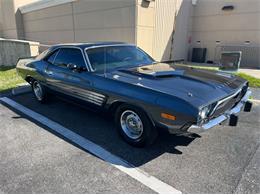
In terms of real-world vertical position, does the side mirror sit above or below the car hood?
above

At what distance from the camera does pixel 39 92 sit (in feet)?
17.4

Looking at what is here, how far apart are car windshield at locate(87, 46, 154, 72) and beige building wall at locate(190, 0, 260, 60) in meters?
9.40

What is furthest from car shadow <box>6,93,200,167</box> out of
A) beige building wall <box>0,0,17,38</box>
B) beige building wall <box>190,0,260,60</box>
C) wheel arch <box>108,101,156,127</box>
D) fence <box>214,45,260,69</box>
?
beige building wall <box>0,0,17,38</box>

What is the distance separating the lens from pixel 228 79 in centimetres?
348

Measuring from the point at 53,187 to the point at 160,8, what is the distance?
362 inches

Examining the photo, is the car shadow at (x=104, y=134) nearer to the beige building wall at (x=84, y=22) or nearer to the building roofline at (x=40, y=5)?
the beige building wall at (x=84, y=22)

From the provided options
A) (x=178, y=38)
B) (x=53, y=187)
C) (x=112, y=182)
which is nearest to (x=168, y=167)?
(x=112, y=182)

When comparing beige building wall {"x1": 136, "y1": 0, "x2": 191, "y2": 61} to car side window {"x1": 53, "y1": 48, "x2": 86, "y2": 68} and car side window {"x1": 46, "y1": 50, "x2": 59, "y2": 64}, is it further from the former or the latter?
car side window {"x1": 53, "y1": 48, "x2": 86, "y2": 68}

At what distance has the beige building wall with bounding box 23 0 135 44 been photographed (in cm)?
924

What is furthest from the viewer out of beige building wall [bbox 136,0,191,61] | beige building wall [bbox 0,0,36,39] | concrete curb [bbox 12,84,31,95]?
beige building wall [bbox 0,0,36,39]

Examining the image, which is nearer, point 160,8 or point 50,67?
point 50,67

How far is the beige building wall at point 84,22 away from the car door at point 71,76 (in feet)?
16.9

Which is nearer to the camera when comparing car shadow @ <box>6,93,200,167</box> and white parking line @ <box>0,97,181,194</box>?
white parking line @ <box>0,97,181,194</box>

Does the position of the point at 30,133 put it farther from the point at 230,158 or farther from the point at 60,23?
the point at 60,23
